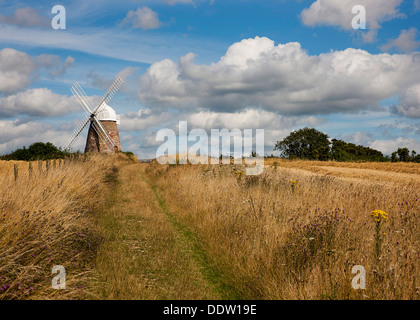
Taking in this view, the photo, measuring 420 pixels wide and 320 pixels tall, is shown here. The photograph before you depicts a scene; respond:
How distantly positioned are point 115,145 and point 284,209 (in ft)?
148

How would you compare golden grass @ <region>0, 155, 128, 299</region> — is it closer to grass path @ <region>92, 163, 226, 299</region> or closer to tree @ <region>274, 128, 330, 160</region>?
grass path @ <region>92, 163, 226, 299</region>

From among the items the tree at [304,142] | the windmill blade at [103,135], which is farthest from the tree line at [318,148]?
the windmill blade at [103,135]

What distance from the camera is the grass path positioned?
495cm

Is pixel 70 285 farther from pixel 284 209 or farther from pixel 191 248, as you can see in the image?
pixel 284 209

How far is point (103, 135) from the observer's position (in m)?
47.1

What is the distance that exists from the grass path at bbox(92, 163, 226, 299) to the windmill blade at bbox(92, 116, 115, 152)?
38.4m

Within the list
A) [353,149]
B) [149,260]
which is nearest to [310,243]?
[149,260]

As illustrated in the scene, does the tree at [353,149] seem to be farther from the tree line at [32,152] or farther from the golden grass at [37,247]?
the golden grass at [37,247]

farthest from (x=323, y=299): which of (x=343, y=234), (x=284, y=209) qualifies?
(x=284, y=209)

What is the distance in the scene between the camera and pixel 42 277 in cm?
429

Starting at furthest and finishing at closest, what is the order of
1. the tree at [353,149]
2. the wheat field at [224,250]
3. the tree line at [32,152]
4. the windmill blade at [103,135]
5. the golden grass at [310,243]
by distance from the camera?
1. the tree at [353,149]
2. the windmill blade at [103,135]
3. the tree line at [32,152]
4. the wheat field at [224,250]
5. the golden grass at [310,243]

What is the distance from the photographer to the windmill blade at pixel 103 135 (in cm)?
4691

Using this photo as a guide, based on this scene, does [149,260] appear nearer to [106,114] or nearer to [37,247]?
[37,247]

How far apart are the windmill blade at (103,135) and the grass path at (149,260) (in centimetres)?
3837
